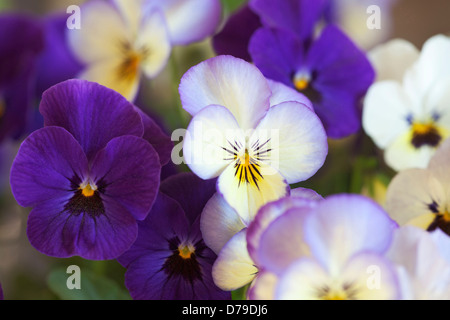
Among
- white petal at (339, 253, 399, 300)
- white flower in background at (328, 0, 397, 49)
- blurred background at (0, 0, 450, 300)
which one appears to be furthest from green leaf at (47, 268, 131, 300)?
white flower in background at (328, 0, 397, 49)

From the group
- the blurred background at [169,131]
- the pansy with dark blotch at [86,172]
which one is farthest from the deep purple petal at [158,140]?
the blurred background at [169,131]

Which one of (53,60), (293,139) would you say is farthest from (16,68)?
(293,139)

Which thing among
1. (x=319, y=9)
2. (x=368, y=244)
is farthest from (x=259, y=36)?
(x=368, y=244)

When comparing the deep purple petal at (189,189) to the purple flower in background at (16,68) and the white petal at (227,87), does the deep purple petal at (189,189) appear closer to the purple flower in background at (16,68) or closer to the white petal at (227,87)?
the white petal at (227,87)

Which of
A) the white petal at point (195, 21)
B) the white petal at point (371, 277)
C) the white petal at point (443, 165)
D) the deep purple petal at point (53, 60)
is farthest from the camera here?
the deep purple petal at point (53, 60)

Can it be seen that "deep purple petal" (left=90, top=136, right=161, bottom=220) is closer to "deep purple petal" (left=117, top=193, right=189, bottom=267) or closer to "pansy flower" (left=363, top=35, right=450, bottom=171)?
"deep purple petal" (left=117, top=193, right=189, bottom=267)
